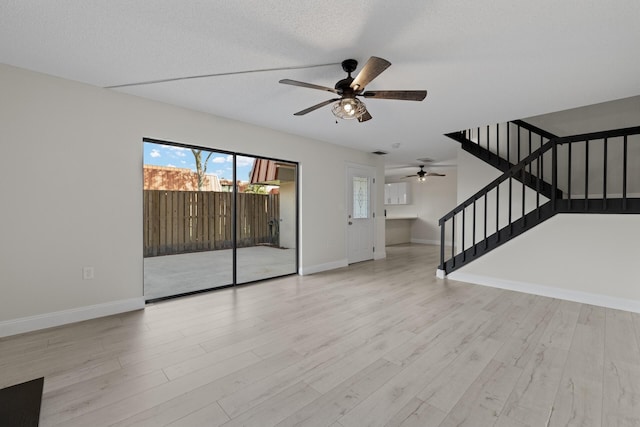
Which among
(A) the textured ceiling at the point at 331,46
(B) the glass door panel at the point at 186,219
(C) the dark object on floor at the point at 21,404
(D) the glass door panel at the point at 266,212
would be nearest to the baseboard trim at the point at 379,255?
(D) the glass door panel at the point at 266,212

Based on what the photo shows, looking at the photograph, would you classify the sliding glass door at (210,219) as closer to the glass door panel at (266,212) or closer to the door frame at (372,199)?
the glass door panel at (266,212)

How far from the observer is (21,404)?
67.1 inches

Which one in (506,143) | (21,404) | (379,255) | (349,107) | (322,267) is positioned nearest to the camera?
(21,404)

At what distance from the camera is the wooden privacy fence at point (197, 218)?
5574 millimetres

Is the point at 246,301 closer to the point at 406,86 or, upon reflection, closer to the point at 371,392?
the point at 371,392

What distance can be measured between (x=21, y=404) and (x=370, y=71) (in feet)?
10.5

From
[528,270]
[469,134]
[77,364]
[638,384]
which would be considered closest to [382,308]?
[638,384]

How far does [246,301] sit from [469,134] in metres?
5.08

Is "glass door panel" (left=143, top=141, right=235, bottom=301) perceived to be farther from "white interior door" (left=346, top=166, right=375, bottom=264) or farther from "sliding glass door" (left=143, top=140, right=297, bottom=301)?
"white interior door" (left=346, top=166, right=375, bottom=264)

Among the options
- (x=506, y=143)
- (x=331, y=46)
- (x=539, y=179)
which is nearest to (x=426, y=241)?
(x=506, y=143)

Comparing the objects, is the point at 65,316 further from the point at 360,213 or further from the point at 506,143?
the point at 506,143

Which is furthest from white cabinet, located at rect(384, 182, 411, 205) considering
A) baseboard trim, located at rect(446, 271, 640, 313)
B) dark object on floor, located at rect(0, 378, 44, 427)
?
dark object on floor, located at rect(0, 378, 44, 427)

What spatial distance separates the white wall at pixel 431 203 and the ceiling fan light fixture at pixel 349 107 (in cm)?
721

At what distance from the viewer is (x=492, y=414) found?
164 cm
